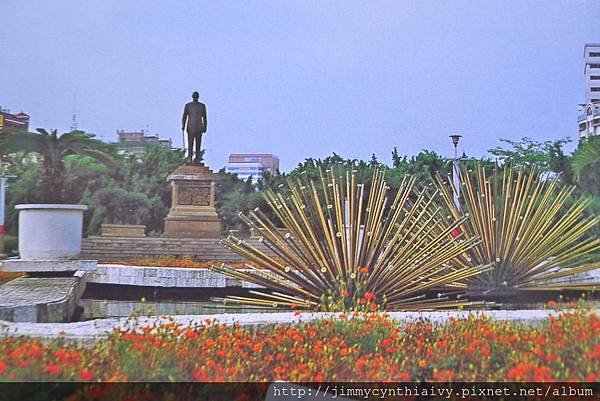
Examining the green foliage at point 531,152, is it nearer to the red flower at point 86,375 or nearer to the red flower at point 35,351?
the red flower at point 86,375

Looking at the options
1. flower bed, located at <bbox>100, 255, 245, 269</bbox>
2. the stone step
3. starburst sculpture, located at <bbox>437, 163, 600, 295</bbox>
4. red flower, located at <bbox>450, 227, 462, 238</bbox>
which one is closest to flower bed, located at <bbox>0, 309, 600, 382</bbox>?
the stone step

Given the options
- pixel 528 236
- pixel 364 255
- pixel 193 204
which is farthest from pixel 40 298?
pixel 528 236

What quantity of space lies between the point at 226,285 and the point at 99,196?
2.38 feet

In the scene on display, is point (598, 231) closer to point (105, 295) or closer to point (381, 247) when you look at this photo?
point (381, 247)

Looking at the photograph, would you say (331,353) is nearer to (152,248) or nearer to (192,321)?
(192,321)

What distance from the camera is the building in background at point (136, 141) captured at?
2.98 metres

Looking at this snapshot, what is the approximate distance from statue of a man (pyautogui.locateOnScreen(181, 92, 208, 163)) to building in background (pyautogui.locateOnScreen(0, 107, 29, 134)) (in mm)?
652

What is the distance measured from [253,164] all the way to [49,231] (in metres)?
0.91

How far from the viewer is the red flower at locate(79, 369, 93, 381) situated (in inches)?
88.8

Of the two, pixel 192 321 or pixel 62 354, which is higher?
pixel 192 321

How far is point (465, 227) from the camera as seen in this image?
2867mm

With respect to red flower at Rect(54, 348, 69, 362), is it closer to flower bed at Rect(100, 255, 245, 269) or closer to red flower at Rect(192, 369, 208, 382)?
red flower at Rect(192, 369, 208, 382)

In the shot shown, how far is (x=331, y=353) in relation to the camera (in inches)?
96.0

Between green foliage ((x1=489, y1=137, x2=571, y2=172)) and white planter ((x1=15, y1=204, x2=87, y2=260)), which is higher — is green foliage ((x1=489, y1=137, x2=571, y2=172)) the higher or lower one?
the higher one
